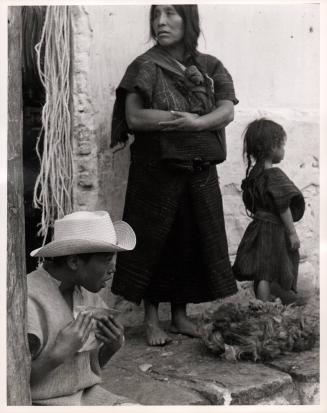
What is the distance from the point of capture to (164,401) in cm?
396

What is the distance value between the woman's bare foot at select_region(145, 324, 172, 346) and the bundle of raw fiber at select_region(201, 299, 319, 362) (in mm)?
243

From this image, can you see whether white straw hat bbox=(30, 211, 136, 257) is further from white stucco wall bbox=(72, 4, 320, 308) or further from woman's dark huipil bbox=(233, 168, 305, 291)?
woman's dark huipil bbox=(233, 168, 305, 291)

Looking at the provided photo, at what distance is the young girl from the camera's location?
4.90 metres

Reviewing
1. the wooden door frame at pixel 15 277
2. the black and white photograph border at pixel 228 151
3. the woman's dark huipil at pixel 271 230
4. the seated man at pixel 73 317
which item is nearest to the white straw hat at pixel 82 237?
the seated man at pixel 73 317

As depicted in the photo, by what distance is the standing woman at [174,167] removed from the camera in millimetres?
4488

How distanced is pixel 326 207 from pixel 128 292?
3.90 feet

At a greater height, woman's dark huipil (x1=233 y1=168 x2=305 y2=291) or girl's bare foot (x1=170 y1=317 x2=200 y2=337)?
woman's dark huipil (x1=233 y1=168 x2=305 y2=291)

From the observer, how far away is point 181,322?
15.8ft

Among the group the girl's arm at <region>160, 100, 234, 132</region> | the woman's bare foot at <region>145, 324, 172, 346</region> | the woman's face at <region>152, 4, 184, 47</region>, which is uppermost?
the woman's face at <region>152, 4, 184, 47</region>

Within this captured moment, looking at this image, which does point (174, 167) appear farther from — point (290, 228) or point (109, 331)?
point (109, 331)

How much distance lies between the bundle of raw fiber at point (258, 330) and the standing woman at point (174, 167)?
0.21 meters

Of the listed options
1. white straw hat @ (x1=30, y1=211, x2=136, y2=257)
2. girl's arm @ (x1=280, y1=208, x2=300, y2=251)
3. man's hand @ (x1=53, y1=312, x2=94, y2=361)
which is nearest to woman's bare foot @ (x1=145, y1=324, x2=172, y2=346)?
girl's arm @ (x1=280, y1=208, x2=300, y2=251)

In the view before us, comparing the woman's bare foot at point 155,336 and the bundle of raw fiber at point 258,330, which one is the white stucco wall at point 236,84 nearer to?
the bundle of raw fiber at point 258,330

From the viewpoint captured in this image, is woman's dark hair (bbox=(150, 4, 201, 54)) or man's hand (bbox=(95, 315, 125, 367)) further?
woman's dark hair (bbox=(150, 4, 201, 54))
